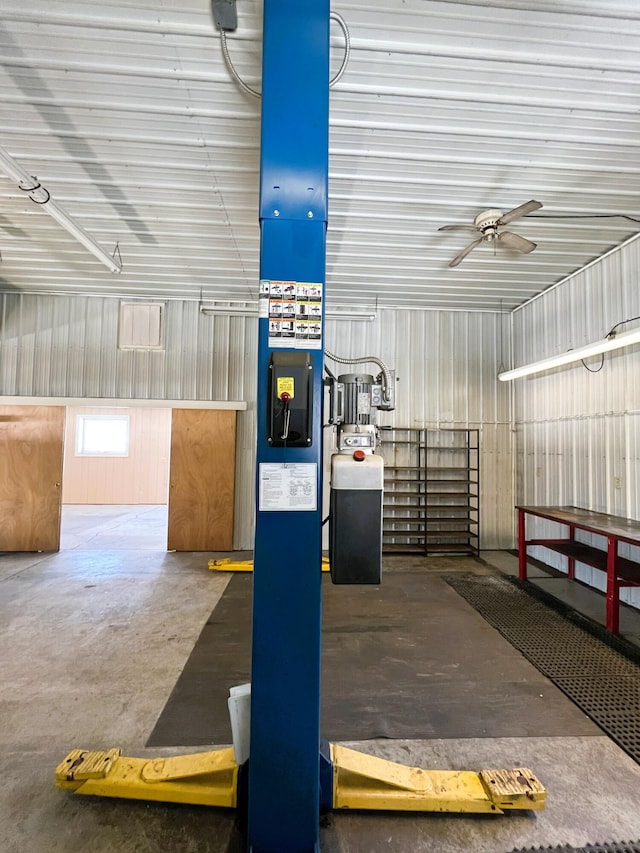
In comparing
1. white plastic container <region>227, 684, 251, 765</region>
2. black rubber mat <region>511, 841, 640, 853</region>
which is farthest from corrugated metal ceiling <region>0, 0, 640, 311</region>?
black rubber mat <region>511, 841, 640, 853</region>

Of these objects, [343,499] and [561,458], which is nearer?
[343,499]

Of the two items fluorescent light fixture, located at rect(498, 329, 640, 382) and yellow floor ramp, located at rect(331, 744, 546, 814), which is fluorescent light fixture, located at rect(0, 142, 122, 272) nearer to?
yellow floor ramp, located at rect(331, 744, 546, 814)

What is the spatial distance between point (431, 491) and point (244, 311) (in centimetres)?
389

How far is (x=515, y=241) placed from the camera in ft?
11.0

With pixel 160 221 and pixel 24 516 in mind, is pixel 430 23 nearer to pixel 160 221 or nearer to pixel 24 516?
pixel 160 221

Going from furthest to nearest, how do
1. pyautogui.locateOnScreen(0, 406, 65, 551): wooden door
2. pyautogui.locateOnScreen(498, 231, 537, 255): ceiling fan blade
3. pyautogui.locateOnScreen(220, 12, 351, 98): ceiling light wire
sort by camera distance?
pyautogui.locateOnScreen(0, 406, 65, 551): wooden door, pyautogui.locateOnScreen(498, 231, 537, 255): ceiling fan blade, pyautogui.locateOnScreen(220, 12, 351, 98): ceiling light wire

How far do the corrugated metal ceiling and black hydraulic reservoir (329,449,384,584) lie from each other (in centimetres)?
246

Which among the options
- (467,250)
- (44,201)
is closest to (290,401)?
(467,250)

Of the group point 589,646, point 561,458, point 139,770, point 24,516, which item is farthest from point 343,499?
point 24,516

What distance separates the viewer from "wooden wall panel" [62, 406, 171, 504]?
387 inches

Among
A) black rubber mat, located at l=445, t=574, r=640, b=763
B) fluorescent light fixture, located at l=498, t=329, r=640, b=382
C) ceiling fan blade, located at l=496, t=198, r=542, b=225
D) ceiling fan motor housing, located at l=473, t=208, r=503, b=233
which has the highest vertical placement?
ceiling fan motor housing, located at l=473, t=208, r=503, b=233

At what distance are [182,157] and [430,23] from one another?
1946 millimetres

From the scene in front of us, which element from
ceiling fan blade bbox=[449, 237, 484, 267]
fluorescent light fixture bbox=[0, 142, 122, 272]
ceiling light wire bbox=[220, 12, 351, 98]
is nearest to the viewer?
ceiling light wire bbox=[220, 12, 351, 98]

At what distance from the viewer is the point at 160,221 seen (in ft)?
13.1
